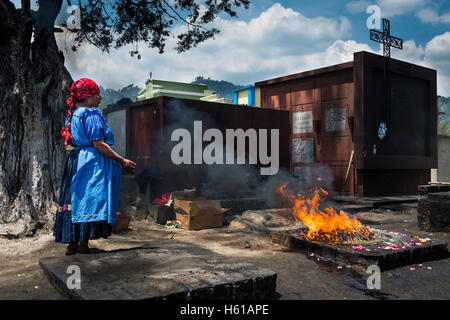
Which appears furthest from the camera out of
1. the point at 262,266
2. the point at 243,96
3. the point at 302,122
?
the point at 243,96

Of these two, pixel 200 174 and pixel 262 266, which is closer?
pixel 262 266

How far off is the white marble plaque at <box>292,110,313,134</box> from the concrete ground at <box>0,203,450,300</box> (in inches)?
218

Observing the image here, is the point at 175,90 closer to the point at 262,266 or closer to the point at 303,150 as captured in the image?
the point at 303,150

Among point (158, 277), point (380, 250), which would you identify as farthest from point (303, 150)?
point (158, 277)

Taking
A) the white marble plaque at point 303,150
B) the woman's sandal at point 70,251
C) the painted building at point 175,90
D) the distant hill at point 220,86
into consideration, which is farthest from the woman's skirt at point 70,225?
the distant hill at point 220,86

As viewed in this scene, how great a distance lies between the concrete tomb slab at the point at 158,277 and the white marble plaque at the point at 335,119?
27.5ft

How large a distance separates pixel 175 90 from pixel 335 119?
647 centimetres

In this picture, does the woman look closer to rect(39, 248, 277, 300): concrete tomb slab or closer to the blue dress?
the blue dress

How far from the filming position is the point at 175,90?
14102 mm

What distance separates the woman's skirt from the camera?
3.63 meters

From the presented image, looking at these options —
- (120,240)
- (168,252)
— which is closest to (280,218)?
(120,240)

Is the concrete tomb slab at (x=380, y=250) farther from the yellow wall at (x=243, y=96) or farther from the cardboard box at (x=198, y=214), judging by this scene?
the yellow wall at (x=243, y=96)

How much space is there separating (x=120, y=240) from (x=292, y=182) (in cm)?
573

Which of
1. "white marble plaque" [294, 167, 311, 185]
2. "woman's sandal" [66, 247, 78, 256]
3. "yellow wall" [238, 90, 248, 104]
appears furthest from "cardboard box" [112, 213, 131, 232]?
"yellow wall" [238, 90, 248, 104]
